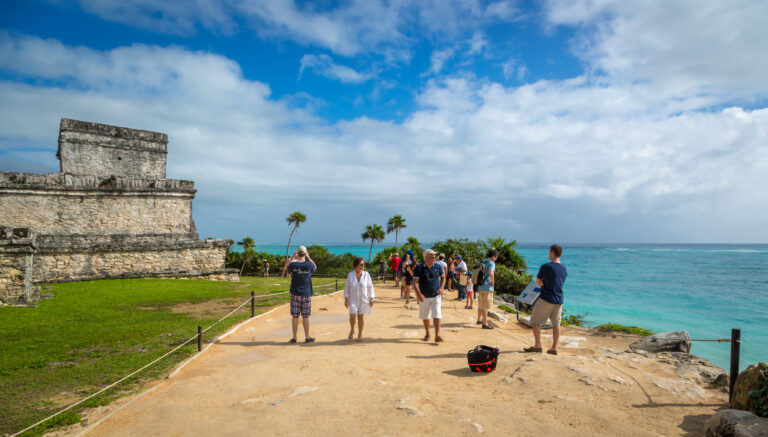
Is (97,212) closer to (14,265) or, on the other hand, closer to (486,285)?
(14,265)

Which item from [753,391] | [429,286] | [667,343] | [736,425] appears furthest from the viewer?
[667,343]

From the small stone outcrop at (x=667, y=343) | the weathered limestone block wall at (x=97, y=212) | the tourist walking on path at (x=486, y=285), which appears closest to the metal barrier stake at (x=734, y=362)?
the small stone outcrop at (x=667, y=343)

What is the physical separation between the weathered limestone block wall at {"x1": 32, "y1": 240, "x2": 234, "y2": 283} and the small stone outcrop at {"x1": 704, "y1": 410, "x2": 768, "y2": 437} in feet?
71.6

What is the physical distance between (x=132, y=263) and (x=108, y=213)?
3.33m

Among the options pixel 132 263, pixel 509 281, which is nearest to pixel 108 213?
pixel 132 263

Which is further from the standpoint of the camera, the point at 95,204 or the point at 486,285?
the point at 95,204

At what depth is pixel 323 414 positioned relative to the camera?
185 inches

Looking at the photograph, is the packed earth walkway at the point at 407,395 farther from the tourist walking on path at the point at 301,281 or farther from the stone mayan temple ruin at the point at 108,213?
the stone mayan temple ruin at the point at 108,213

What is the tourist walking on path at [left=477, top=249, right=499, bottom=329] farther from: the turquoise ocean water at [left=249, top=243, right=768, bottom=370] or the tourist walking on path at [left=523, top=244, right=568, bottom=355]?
the turquoise ocean water at [left=249, top=243, right=768, bottom=370]

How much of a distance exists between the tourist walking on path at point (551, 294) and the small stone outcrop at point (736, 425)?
269cm

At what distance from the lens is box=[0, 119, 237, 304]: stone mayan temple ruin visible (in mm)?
17375

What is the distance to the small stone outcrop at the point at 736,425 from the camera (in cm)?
376

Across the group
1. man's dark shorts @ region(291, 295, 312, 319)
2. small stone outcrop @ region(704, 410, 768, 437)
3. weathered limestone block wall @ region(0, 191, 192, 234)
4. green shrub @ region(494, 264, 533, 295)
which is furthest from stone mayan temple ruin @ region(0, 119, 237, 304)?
small stone outcrop @ region(704, 410, 768, 437)

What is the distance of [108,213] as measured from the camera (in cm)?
1975
